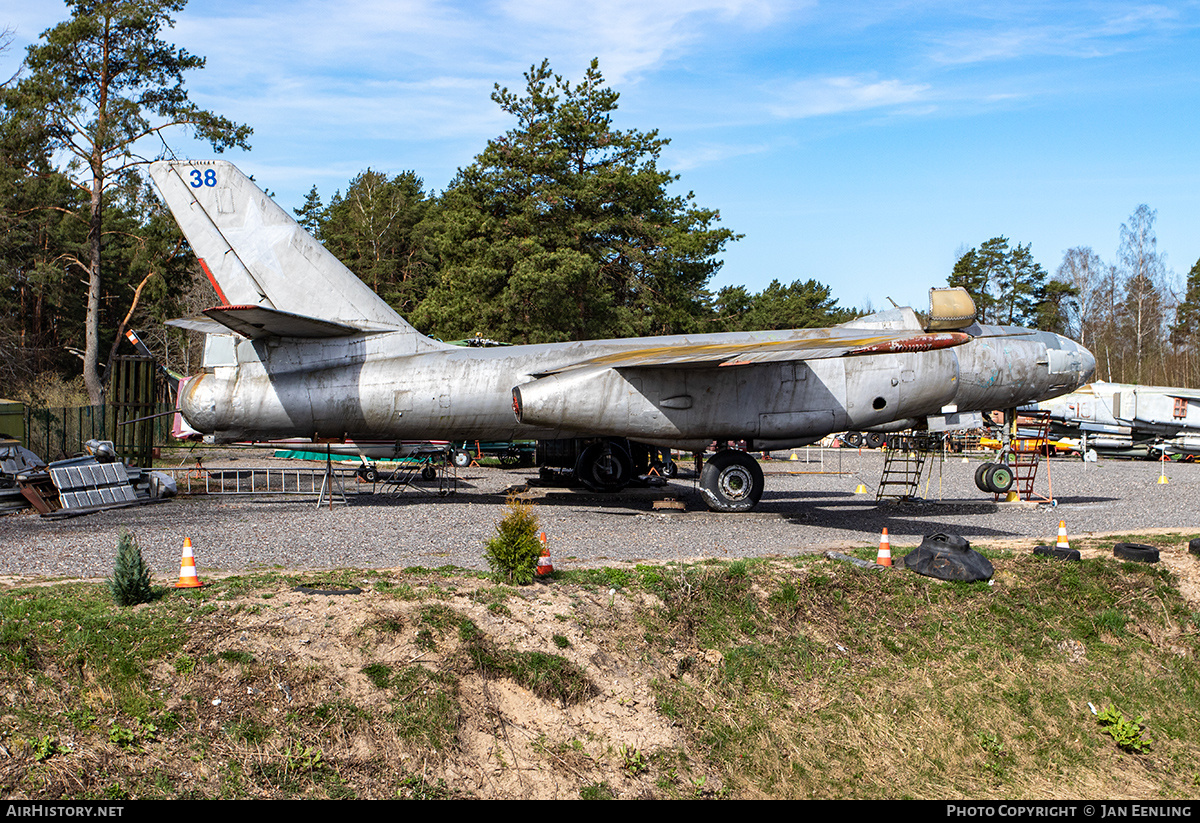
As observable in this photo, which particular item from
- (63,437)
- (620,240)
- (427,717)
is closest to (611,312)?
(620,240)

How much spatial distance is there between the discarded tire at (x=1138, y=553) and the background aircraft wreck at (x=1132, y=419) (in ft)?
89.7

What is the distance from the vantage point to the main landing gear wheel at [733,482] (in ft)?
57.3

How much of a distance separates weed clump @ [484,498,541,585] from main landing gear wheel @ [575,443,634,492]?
11113 millimetres

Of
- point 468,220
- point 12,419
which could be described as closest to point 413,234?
point 468,220

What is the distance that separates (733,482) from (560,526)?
164 inches

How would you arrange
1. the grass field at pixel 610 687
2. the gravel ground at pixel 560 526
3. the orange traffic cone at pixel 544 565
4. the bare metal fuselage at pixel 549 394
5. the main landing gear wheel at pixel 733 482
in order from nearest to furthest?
the grass field at pixel 610 687 → the orange traffic cone at pixel 544 565 → the gravel ground at pixel 560 526 → the bare metal fuselage at pixel 549 394 → the main landing gear wheel at pixel 733 482

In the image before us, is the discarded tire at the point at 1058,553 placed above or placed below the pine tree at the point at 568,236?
below

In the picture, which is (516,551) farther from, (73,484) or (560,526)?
(73,484)

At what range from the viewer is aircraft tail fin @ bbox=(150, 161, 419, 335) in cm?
1717

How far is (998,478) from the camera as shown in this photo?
20172 mm

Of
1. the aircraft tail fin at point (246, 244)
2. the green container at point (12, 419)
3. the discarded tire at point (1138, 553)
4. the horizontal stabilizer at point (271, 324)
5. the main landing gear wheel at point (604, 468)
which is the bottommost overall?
the discarded tire at point (1138, 553)

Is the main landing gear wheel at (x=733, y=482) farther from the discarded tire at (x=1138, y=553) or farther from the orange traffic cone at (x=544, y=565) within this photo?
the orange traffic cone at (x=544, y=565)

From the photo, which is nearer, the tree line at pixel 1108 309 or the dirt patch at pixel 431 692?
the dirt patch at pixel 431 692

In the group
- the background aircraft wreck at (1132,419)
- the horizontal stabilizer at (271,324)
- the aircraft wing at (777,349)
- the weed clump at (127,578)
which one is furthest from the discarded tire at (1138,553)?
the background aircraft wreck at (1132,419)
